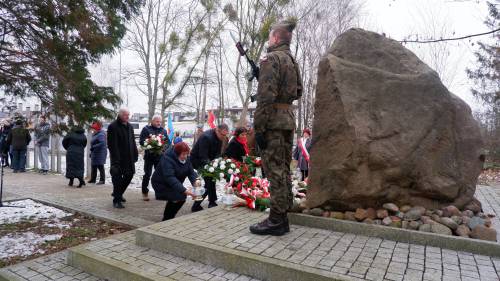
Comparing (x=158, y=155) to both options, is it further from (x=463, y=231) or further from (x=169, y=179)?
(x=463, y=231)

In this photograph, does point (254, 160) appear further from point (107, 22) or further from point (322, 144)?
point (107, 22)

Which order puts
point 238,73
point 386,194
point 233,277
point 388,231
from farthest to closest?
point 238,73 < point 386,194 < point 388,231 < point 233,277

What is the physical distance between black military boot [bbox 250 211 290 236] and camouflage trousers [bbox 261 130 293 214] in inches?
3.5

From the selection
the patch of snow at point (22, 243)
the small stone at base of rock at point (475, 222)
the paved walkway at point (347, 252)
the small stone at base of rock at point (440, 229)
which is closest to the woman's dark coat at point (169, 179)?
the paved walkway at point (347, 252)

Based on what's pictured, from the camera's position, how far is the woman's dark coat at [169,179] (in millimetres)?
5352

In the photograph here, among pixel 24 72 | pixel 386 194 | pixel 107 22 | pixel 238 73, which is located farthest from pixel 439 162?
pixel 238 73

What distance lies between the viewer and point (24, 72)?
183 inches

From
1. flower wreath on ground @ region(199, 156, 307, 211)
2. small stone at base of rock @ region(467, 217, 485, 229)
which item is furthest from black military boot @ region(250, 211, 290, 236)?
small stone at base of rock @ region(467, 217, 485, 229)

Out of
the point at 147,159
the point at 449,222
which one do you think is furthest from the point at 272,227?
the point at 147,159

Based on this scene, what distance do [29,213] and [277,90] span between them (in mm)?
5213

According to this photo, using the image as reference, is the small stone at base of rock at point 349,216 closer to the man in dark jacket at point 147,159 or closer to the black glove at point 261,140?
the black glove at point 261,140

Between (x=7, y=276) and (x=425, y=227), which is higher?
(x=425, y=227)

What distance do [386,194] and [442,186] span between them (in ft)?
2.41

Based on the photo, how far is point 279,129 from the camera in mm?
4297
